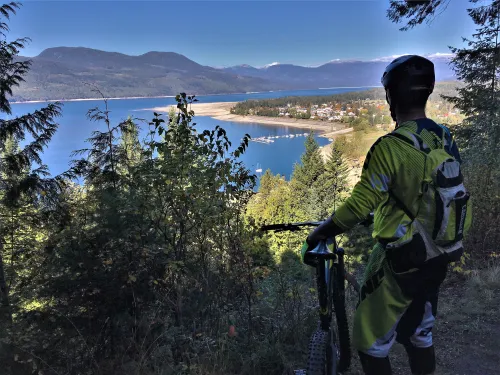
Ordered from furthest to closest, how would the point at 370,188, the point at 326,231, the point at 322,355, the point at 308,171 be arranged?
the point at 308,171 < the point at 322,355 < the point at 326,231 < the point at 370,188

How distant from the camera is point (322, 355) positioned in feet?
5.98

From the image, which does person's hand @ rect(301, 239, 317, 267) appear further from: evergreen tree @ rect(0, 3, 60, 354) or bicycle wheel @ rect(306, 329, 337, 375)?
evergreen tree @ rect(0, 3, 60, 354)

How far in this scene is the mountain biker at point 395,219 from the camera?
142cm

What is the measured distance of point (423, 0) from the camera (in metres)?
5.78

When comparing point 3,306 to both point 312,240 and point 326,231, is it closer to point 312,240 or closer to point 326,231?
point 312,240

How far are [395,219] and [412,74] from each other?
0.63 m

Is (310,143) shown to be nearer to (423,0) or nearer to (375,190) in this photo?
(423,0)

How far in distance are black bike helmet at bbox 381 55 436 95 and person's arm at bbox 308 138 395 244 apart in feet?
0.96

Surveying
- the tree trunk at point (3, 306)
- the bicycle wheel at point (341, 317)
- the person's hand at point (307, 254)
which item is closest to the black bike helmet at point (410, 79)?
the person's hand at point (307, 254)

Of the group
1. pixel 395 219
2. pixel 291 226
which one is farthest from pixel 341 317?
pixel 395 219

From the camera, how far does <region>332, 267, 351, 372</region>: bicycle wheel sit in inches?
83.1

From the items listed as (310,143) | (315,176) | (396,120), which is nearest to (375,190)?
(396,120)

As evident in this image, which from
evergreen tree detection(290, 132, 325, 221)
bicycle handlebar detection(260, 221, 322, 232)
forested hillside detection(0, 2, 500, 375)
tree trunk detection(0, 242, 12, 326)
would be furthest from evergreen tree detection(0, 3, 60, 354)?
evergreen tree detection(290, 132, 325, 221)

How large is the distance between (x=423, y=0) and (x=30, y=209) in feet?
29.2
